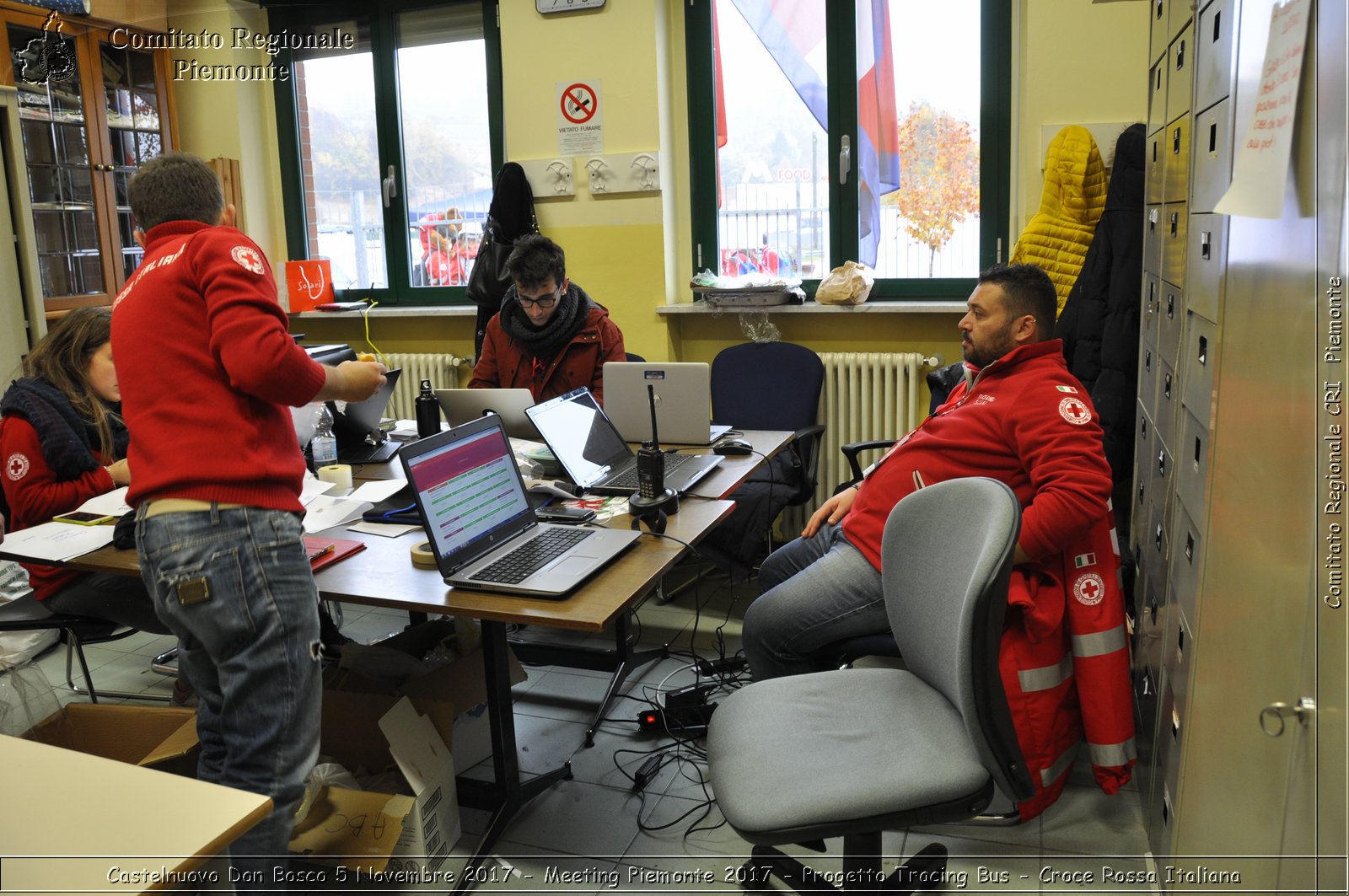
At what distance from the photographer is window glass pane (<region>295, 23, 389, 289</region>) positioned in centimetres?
502

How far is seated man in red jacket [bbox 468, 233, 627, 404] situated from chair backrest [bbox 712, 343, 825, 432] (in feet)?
1.49

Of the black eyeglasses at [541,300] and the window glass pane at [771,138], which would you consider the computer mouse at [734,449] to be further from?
the window glass pane at [771,138]

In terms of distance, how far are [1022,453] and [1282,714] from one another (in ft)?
3.81

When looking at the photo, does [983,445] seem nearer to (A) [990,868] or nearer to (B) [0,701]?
(A) [990,868]

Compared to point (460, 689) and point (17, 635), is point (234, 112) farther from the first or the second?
point (460, 689)

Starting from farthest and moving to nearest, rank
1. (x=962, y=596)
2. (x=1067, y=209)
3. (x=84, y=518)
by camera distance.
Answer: (x=1067, y=209), (x=84, y=518), (x=962, y=596)

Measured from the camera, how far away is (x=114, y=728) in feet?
7.29

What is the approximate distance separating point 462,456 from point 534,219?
243 centimetres

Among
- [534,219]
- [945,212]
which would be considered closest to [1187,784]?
[945,212]

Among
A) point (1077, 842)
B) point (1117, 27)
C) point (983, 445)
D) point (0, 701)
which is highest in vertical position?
point (1117, 27)

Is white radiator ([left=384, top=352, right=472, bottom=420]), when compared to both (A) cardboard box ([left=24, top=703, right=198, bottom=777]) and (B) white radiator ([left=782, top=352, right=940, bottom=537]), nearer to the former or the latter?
(B) white radiator ([left=782, top=352, right=940, bottom=537])

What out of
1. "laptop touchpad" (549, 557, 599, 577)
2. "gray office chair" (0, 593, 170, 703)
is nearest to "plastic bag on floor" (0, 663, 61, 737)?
"gray office chair" (0, 593, 170, 703)

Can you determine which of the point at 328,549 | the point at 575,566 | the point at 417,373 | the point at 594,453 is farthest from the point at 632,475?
the point at 417,373

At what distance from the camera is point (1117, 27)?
3.40 meters
